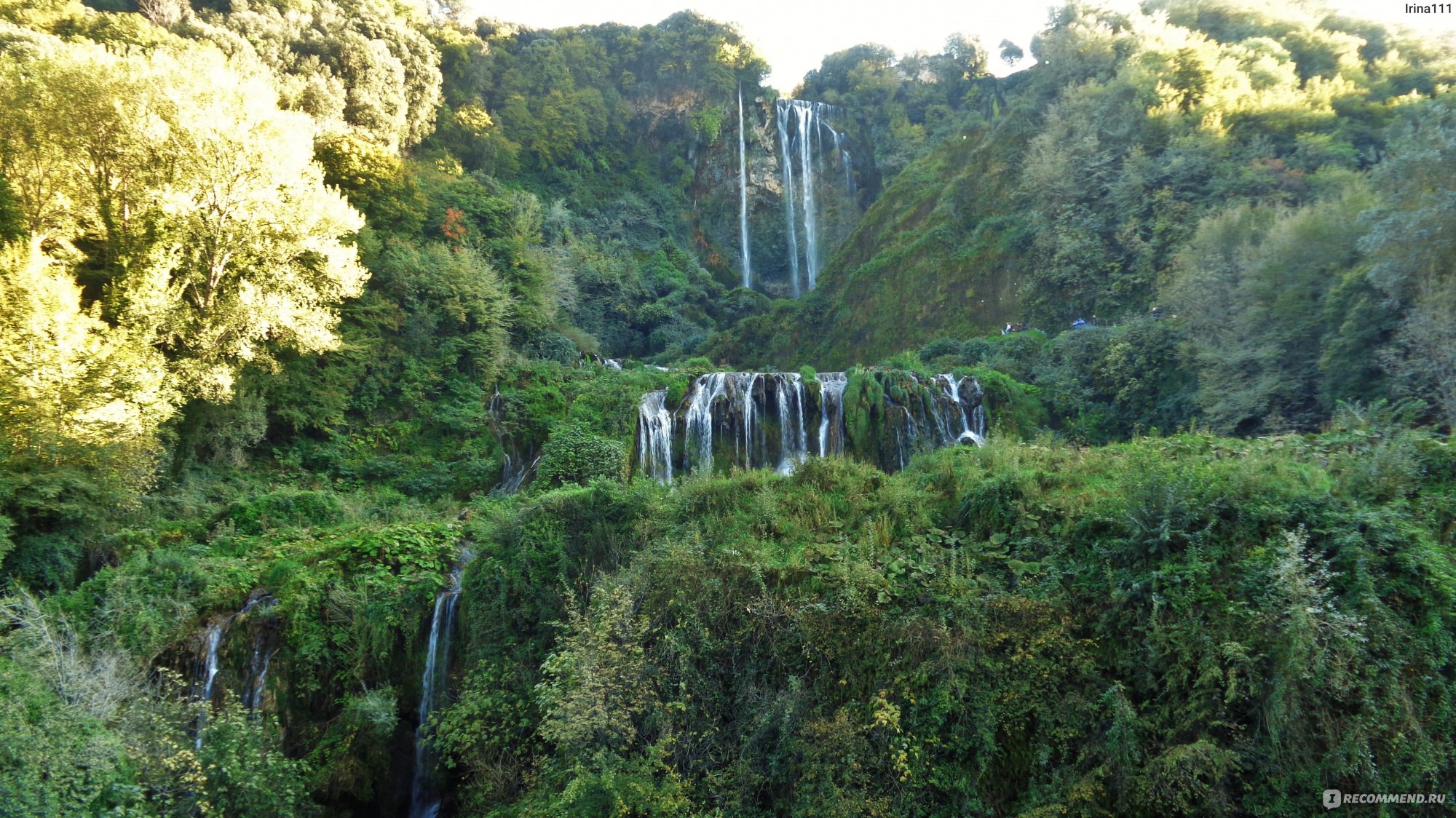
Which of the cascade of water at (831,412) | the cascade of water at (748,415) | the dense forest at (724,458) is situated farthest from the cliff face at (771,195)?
the cascade of water at (748,415)

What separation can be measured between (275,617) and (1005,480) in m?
9.87

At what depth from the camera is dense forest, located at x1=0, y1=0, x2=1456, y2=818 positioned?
253 inches

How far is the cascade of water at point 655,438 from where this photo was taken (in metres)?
16.9

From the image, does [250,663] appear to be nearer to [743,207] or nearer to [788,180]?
[743,207]

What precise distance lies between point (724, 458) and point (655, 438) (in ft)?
→ 5.77

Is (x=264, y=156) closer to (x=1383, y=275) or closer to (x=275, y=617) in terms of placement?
(x=275, y=617)

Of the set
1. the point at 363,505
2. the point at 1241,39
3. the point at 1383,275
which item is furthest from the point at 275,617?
the point at 1241,39

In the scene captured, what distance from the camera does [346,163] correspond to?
2070 centimetres

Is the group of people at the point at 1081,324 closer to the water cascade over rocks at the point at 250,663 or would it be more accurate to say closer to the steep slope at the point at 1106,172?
the steep slope at the point at 1106,172

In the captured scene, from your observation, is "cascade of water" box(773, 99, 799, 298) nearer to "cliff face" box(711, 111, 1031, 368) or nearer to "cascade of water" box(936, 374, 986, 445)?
"cliff face" box(711, 111, 1031, 368)

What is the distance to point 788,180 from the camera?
129 ft

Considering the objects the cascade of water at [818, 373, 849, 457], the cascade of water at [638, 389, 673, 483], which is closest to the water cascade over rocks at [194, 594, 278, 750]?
the cascade of water at [638, 389, 673, 483]

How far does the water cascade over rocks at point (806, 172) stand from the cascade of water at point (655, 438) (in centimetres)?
2212

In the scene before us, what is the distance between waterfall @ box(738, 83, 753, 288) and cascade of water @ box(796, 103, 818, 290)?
311 centimetres
